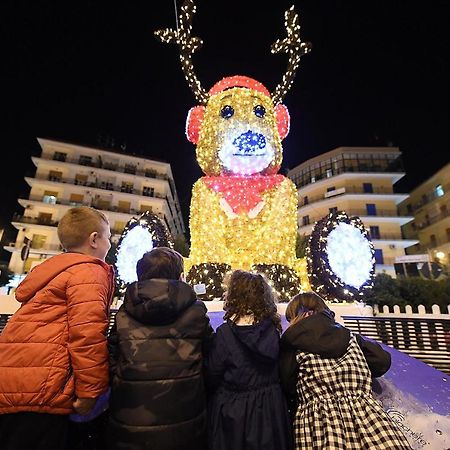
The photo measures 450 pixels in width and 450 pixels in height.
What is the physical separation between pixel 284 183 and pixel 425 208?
30.6 meters

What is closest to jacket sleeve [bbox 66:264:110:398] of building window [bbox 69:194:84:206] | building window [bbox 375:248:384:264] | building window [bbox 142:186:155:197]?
building window [bbox 375:248:384:264]

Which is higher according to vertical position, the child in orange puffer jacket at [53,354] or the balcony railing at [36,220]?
the balcony railing at [36,220]

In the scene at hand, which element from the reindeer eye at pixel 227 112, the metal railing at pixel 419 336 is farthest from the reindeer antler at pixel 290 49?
the metal railing at pixel 419 336

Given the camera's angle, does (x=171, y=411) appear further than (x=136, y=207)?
No

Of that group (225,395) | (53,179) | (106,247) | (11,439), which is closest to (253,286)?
(225,395)

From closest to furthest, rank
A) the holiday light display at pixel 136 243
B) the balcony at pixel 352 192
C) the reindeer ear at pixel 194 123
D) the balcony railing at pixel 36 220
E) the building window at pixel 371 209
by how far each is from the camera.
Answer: the holiday light display at pixel 136 243 < the reindeer ear at pixel 194 123 < the balcony railing at pixel 36 220 < the building window at pixel 371 209 < the balcony at pixel 352 192

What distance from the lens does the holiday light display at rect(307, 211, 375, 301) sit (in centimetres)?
411

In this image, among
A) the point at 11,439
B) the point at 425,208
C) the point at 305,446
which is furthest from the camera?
the point at 425,208

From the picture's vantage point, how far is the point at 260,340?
172 cm

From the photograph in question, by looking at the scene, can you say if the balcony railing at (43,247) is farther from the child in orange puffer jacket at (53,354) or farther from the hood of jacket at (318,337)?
the hood of jacket at (318,337)

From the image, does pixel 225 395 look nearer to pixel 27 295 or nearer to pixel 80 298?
pixel 80 298

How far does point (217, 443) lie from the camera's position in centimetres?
164

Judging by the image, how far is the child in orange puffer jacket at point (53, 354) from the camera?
1.42 metres

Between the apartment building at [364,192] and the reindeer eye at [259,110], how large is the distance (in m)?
23.2
